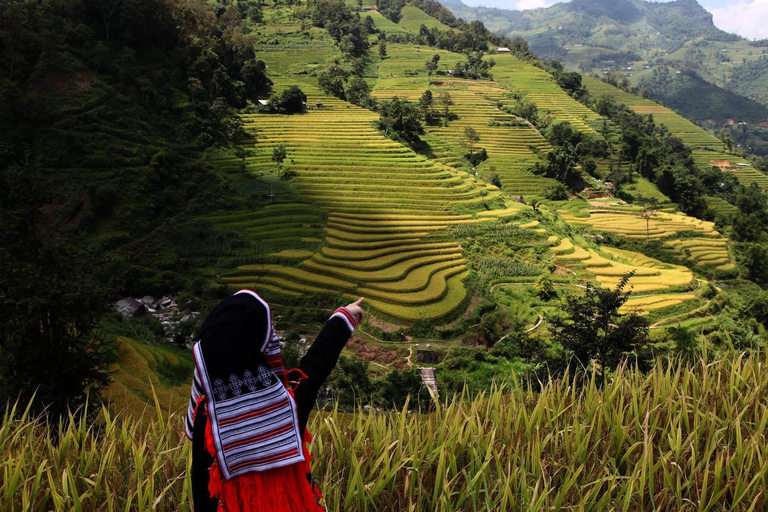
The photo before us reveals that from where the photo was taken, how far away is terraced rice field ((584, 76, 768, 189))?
59.0 metres

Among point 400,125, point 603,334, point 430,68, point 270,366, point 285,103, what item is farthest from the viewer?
point 430,68

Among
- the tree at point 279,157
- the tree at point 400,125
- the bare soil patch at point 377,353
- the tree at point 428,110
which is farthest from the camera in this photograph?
the tree at point 428,110

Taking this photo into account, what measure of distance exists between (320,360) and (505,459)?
42.1 inches

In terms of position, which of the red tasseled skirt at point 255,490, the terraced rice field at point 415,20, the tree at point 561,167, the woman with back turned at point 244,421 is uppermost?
the terraced rice field at point 415,20

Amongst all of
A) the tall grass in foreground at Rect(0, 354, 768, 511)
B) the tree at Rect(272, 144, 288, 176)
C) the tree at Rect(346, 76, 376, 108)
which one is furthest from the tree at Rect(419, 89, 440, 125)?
the tall grass in foreground at Rect(0, 354, 768, 511)

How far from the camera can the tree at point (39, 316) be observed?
17.2 ft

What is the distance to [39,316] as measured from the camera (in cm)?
529

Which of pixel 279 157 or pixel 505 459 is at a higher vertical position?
pixel 505 459

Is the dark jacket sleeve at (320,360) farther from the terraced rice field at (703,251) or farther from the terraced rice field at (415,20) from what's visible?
the terraced rice field at (415,20)

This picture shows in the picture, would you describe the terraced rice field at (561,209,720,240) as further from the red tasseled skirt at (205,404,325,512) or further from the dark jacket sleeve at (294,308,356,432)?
the red tasseled skirt at (205,404,325,512)

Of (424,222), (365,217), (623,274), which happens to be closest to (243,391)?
(365,217)

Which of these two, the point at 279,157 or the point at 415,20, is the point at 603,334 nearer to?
the point at 279,157

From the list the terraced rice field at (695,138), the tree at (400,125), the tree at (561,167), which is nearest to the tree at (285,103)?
the tree at (400,125)

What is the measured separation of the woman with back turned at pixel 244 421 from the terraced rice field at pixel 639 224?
31890mm
